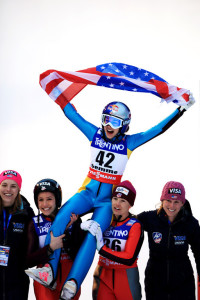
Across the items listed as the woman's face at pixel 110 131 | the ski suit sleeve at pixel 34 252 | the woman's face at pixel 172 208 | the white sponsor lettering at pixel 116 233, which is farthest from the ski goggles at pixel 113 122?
the ski suit sleeve at pixel 34 252

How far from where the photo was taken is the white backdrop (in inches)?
313

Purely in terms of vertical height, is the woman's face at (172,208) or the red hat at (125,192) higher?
the red hat at (125,192)

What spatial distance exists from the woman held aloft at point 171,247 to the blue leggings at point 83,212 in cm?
36

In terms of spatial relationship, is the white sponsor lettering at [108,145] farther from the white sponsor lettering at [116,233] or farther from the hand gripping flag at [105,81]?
the white sponsor lettering at [116,233]

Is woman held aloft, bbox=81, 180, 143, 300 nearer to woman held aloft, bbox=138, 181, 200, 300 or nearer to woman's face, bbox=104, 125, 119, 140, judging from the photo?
woman held aloft, bbox=138, 181, 200, 300

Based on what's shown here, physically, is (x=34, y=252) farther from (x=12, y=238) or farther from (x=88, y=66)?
(x=88, y=66)

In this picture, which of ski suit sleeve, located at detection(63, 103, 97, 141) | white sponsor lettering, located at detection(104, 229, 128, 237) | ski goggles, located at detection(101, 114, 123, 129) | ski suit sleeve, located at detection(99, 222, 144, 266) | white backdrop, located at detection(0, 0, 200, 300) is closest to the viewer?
ski suit sleeve, located at detection(99, 222, 144, 266)

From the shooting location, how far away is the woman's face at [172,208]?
460cm

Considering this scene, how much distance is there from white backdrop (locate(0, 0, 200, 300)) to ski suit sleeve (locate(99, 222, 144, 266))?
321 cm

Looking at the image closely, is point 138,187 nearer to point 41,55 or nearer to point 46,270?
point 41,55

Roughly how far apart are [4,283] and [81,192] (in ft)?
2.98

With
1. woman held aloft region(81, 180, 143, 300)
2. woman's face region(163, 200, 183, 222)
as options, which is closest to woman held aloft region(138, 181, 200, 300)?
woman's face region(163, 200, 183, 222)

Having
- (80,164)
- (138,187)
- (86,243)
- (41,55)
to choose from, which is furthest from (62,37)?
(86,243)

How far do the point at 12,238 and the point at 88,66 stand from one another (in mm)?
4170
